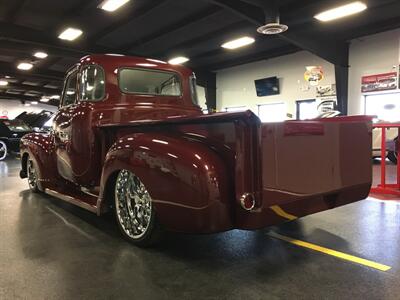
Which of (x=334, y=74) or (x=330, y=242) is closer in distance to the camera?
(x=330, y=242)

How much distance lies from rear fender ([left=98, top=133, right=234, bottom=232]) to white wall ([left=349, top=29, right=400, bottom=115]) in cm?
1107

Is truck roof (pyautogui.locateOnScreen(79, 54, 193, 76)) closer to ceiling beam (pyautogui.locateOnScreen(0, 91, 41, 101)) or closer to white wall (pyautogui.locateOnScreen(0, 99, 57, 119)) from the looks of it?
ceiling beam (pyautogui.locateOnScreen(0, 91, 41, 101))

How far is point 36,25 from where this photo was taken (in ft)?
39.2

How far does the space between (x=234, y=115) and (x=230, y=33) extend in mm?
10604

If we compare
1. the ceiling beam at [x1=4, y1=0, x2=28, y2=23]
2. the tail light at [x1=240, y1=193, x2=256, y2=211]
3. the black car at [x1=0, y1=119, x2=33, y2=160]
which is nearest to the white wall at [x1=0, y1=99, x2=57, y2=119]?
the black car at [x1=0, y1=119, x2=33, y2=160]

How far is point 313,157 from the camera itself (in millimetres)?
2738

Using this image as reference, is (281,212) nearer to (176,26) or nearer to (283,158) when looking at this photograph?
(283,158)

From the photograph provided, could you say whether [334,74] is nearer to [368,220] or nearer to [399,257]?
[368,220]

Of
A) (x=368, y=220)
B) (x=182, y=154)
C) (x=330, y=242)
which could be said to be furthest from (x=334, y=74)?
(x=182, y=154)

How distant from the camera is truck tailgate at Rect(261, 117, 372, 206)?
8.03 feet

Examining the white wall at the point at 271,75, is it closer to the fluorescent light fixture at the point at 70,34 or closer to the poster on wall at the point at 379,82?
the poster on wall at the point at 379,82

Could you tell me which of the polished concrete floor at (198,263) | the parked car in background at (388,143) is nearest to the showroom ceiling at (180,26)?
the parked car in background at (388,143)

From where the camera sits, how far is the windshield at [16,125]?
13.7 m

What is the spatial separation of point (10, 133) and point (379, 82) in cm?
1321
